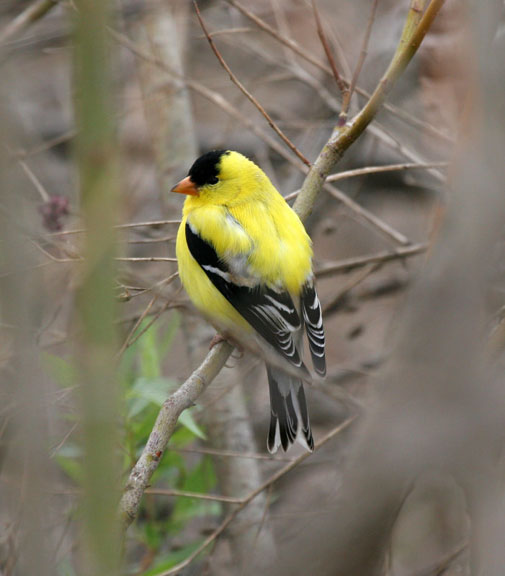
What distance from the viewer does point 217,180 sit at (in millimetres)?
4012

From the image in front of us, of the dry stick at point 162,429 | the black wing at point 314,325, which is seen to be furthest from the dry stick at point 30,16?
the dry stick at point 162,429

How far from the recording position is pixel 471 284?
1.13 m

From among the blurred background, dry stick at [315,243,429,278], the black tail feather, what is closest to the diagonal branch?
the blurred background

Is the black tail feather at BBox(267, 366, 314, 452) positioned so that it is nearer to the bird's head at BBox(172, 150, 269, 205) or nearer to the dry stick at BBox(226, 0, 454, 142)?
the bird's head at BBox(172, 150, 269, 205)

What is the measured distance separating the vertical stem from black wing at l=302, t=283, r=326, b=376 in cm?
247

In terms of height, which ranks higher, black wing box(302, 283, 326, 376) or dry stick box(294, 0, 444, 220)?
dry stick box(294, 0, 444, 220)

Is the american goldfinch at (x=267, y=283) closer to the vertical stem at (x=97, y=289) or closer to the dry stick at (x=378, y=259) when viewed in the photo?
the dry stick at (x=378, y=259)

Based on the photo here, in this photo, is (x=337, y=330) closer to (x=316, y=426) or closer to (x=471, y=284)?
(x=316, y=426)

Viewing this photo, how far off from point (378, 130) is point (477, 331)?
3.65m

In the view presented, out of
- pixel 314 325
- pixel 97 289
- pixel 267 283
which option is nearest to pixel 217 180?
pixel 267 283

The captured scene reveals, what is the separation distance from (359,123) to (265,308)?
972mm

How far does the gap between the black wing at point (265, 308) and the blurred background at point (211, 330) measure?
0.22m

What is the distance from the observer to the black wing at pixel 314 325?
3561 millimetres

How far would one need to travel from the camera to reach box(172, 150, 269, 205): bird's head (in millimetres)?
3979
